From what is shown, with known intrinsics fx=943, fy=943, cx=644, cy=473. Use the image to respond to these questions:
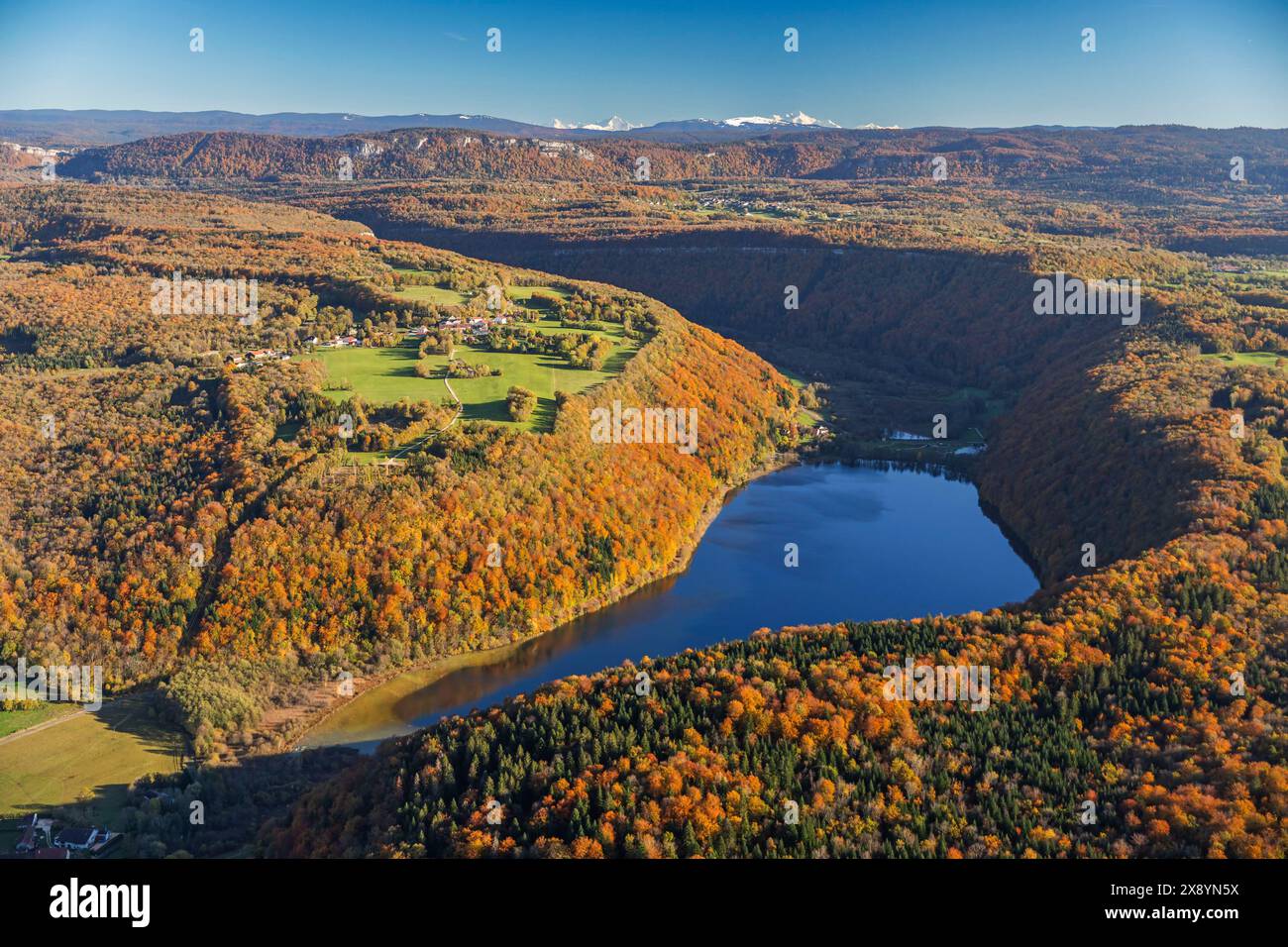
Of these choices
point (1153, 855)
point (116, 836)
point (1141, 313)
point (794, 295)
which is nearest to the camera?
point (1153, 855)

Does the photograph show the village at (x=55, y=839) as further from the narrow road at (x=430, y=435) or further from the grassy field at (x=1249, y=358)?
the grassy field at (x=1249, y=358)

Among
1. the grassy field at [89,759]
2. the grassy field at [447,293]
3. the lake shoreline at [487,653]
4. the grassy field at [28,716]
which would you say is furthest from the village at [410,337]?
the grassy field at [89,759]

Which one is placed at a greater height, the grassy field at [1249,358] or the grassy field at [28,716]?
the grassy field at [1249,358]

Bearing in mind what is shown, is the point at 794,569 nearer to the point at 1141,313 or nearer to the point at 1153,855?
the point at 1153,855

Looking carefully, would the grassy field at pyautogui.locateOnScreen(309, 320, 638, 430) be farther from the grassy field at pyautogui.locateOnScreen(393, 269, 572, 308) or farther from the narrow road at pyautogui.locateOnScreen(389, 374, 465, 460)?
the grassy field at pyautogui.locateOnScreen(393, 269, 572, 308)
